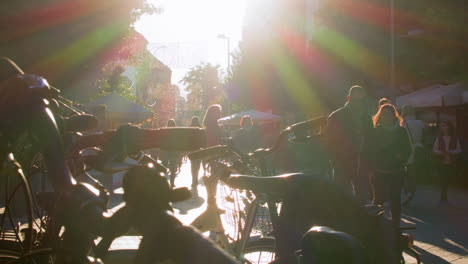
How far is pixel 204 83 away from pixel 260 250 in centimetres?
7672

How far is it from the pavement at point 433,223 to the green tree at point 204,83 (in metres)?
65.3

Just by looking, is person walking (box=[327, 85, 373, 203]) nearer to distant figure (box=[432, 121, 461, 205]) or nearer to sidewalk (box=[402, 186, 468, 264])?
sidewalk (box=[402, 186, 468, 264])

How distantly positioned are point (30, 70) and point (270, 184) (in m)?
8.77

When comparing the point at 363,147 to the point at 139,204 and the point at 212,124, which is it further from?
the point at 139,204

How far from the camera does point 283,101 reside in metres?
37.3

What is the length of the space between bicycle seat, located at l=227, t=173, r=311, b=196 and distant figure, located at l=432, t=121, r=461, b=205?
924 cm

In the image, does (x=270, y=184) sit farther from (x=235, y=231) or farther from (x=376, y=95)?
(x=376, y=95)

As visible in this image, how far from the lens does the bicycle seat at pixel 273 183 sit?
2.52 meters

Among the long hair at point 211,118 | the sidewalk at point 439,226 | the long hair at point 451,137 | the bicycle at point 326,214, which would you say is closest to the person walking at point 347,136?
the sidewalk at point 439,226

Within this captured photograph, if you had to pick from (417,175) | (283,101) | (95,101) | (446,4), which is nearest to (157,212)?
(417,175)

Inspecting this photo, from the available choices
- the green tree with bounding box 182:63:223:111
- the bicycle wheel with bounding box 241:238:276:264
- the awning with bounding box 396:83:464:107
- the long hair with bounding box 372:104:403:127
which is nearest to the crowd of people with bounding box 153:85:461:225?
the long hair with bounding box 372:104:403:127

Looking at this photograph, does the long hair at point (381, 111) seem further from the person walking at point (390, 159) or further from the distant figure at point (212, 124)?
the distant figure at point (212, 124)

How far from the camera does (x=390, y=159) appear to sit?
317 inches

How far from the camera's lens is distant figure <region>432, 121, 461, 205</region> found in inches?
435
